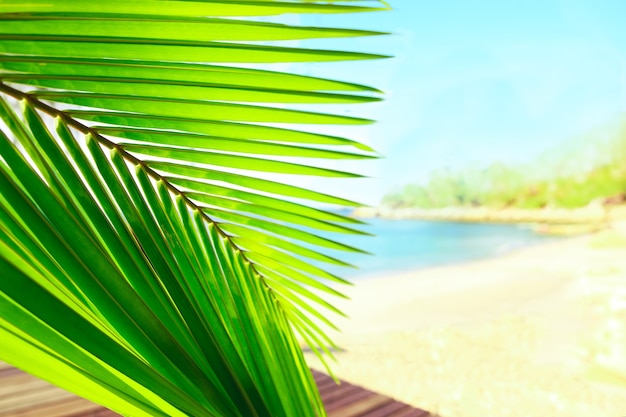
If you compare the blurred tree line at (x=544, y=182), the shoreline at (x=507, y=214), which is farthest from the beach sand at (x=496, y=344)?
the blurred tree line at (x=544, y=182)

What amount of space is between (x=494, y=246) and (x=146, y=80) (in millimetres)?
26813

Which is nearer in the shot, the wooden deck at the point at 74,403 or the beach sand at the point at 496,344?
the wooden deck at the point at 74,403

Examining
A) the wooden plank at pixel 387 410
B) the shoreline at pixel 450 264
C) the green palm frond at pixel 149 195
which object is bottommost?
the shoreline at pixel 450 264

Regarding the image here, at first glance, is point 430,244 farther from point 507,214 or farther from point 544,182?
point 544,182

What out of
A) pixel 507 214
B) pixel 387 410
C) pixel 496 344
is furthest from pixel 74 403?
pixel 507 214

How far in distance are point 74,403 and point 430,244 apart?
85.9 feet

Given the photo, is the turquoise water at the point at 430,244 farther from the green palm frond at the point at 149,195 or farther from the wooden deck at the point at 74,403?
the green palm frond at the point at 149,195

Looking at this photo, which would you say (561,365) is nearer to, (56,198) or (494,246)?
(56,198)

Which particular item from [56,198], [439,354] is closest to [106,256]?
[56,198]

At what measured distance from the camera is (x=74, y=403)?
1.89 metres

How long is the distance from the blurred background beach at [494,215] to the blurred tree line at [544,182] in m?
0.17

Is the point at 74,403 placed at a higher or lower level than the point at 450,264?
higher

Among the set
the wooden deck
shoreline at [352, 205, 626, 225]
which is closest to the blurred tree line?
shoreline at [352, 205, 626, 225]

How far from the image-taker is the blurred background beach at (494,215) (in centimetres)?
505
